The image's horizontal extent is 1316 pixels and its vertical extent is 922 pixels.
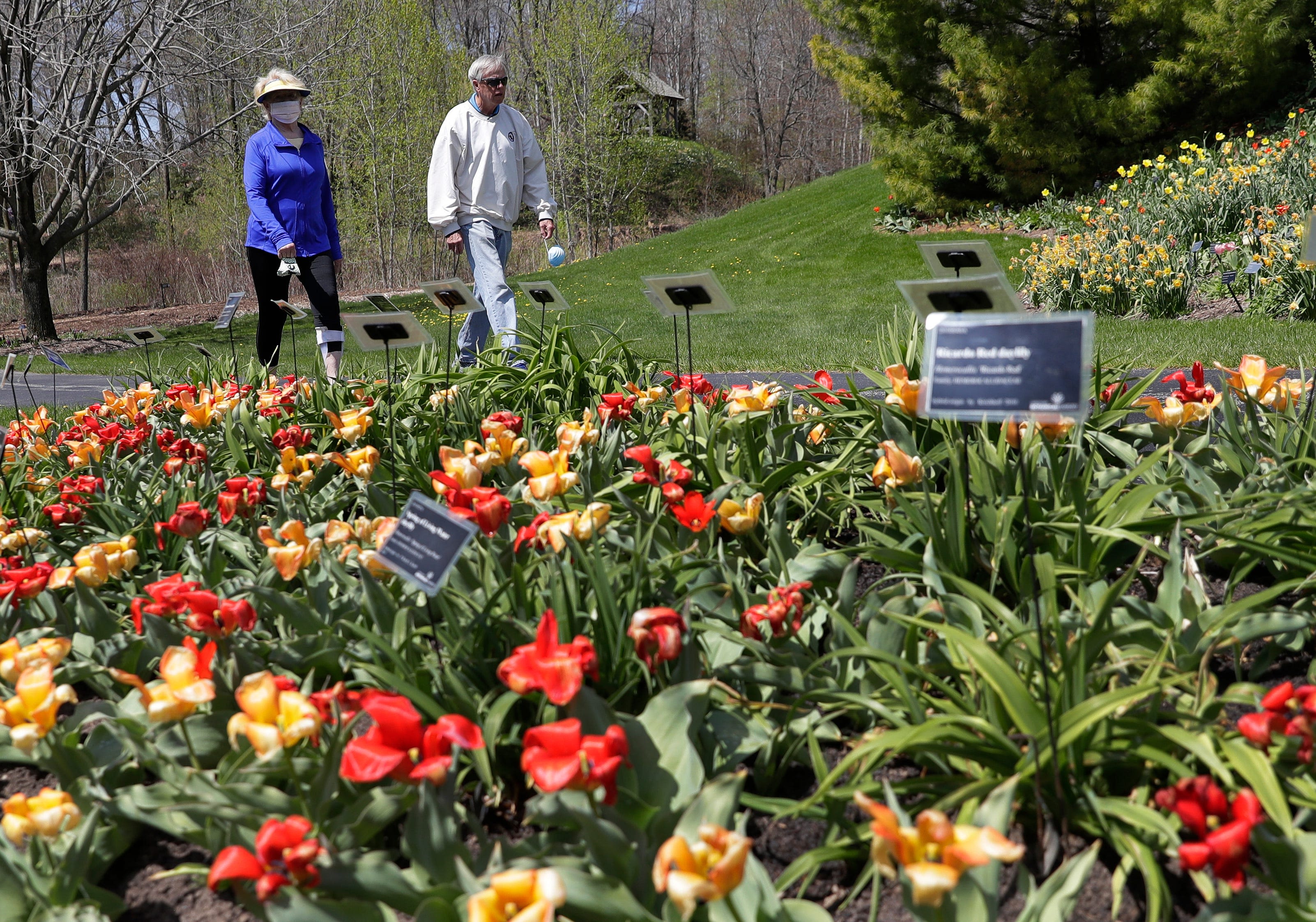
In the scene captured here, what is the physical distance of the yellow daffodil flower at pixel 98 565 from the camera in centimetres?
223

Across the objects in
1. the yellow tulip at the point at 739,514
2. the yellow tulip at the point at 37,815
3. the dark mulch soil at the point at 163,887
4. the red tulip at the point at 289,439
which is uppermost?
the red tulip at the point at 289,439

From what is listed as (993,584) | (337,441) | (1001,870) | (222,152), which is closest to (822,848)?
(1001,870)

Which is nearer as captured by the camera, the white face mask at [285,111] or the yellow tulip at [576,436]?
the yellow tulip at [576,436]

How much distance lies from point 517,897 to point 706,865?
8.4 inches

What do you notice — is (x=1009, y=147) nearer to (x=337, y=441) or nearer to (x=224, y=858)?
(x=337, y=441)

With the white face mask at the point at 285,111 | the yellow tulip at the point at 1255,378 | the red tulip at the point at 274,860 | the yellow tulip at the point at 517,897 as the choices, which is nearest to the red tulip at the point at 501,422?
the red tulip at the point at 274,860

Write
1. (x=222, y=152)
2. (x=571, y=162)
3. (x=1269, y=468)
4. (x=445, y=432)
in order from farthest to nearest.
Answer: (x=571, y=162), (x=222, y=152), (x=445, y=432), (x=1269, y=468)

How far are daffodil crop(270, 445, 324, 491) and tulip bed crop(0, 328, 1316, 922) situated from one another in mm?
21

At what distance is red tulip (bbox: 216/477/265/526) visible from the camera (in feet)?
8.18

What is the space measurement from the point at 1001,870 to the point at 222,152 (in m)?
22.6

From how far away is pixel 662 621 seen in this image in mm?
1546

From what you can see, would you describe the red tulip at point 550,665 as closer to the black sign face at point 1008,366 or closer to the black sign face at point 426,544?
the black sign face at point 426,544

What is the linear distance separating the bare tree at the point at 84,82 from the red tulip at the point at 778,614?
40.2 ft

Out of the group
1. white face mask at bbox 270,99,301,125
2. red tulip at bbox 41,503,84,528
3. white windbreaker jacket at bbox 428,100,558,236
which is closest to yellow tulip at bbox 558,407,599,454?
red tulip at bbox 41,503,84,528
